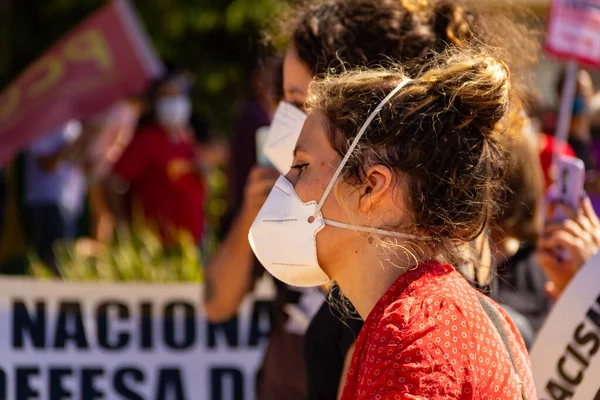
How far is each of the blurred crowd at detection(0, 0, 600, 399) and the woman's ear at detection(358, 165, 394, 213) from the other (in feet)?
1.46

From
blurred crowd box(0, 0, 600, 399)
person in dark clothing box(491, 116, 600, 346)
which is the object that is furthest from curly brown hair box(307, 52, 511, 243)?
person in dark clothing box(491, 116, 600, 346)

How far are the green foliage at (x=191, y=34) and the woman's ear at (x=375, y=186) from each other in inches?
291

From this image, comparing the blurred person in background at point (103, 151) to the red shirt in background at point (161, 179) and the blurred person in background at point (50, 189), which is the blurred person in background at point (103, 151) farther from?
the red shirt in background at point (161, 179)

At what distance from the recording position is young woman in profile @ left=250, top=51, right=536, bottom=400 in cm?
171

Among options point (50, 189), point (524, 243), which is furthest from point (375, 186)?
point (50, 189)

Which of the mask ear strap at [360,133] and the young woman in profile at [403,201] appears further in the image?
the mask ear strap at [360,133]

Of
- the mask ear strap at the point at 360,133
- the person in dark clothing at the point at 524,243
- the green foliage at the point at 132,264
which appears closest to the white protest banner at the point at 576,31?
the person in dark clothing at the point at 524,243

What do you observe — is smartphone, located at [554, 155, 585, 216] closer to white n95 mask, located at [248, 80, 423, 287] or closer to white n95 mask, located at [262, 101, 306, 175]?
white n95 mask, located at [262, 101, 306, 175]

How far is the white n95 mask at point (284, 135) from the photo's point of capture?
2681 mm

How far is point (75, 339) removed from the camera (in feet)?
13.3

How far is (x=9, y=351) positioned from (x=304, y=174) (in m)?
2.47

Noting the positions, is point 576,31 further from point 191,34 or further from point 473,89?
point 191,34

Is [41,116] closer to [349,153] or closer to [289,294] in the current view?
[289,294]

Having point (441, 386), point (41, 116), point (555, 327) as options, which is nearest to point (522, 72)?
point (555, 327)
